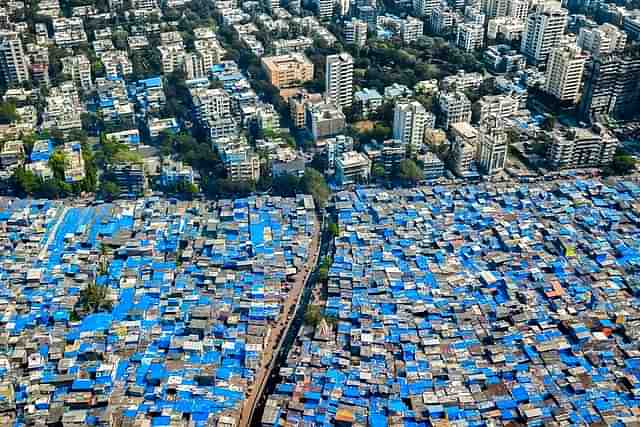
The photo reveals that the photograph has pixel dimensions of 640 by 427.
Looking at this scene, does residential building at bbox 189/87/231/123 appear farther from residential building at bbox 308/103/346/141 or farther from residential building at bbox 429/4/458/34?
residential building at bbox 429/4/458/34

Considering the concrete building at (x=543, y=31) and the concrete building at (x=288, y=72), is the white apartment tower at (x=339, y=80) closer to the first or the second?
the concrete building at (x=288, y=72)

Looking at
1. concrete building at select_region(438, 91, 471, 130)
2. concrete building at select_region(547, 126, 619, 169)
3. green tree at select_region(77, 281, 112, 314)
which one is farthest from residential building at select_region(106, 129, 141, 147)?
concrete building at select_region(547, 126, 619, 169)

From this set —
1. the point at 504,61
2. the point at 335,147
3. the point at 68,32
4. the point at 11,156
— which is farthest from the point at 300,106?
the point at 68,32

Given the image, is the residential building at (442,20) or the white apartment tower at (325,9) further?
the white apartment tower at (325,9)

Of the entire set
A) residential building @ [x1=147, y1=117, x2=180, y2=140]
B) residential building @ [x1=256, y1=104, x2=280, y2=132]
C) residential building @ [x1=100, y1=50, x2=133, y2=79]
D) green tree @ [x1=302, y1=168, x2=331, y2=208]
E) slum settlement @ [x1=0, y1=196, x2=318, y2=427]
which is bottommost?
slum settlement @ [x1=0, y1=196, x2=318, y2=427]

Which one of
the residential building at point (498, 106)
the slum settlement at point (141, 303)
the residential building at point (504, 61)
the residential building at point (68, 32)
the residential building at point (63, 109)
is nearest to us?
the slum settlement at point (141, 303)

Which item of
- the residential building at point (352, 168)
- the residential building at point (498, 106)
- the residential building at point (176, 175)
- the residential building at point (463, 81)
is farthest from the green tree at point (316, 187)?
the residential building at point (463, 81)
